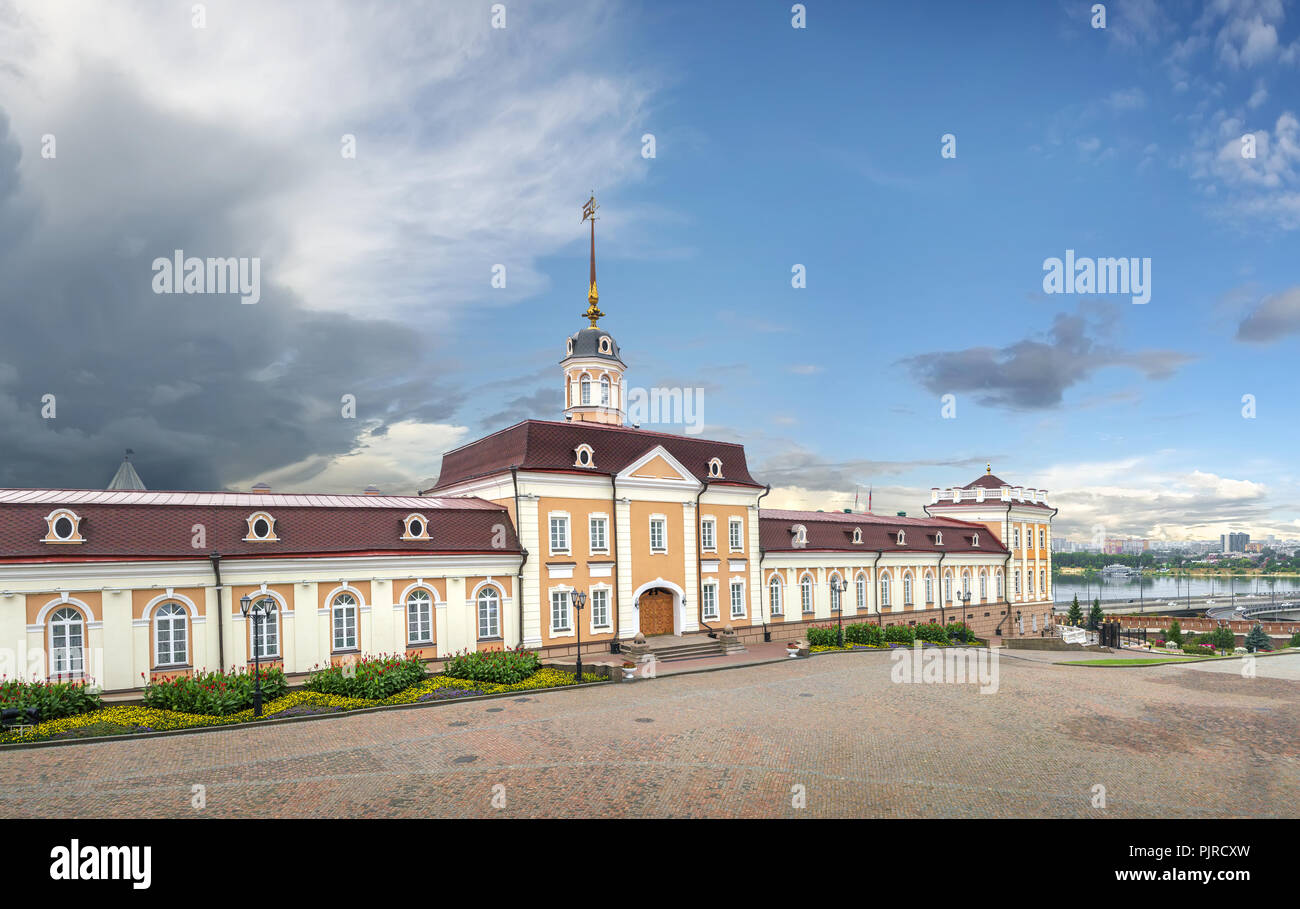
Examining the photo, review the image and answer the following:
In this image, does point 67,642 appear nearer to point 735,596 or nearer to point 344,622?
A: point 344,622

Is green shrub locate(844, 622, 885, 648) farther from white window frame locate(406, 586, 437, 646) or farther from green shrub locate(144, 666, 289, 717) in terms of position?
green shrub locate(144, 666, 289, 717)

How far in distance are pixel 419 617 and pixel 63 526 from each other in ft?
38.1

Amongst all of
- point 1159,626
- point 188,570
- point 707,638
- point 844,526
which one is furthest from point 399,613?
point 1159,626

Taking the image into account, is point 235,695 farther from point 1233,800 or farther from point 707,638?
point 1233,800

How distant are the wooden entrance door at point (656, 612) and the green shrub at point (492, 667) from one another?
27.0 ft

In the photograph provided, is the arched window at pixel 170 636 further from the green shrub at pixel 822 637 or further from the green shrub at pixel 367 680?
the green shrub at pixel 822 637

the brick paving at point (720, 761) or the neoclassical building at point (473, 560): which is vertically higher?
the neoclassical building at point (473, 560)

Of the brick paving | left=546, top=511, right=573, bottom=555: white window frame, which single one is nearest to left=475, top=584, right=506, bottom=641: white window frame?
left=546, top=511, right=573, bottom=555: white window frame

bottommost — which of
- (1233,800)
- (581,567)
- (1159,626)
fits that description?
(1159,626)

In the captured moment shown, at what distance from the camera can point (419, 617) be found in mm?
28656

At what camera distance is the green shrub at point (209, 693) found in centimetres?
2114

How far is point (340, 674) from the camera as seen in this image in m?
24.0

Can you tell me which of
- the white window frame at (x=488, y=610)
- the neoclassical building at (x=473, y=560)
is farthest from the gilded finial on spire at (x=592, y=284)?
the white window frame at (x=488, y=610)
